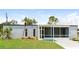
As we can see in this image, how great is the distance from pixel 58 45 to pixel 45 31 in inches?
26.3

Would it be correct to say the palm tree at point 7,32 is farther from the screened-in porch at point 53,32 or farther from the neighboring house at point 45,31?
the screened-in porch at point 53,32

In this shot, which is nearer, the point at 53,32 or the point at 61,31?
the point at 53,32

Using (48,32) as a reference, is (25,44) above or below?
below

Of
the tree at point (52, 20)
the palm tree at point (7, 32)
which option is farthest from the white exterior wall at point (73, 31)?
the palm tree at point (7, 32)

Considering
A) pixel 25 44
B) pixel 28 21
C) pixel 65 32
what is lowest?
pixel 25 44

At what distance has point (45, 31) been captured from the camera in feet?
31.7

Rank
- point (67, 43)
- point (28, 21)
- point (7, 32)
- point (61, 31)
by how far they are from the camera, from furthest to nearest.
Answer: point (61, 31)
point (67, 43)
point (28, 21)
point (7, 32)

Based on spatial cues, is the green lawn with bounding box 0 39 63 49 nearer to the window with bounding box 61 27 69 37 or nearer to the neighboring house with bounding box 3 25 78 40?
the neighboring house with bounding box 3 25 78 40

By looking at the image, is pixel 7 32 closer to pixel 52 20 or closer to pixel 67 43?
pixel 52 20

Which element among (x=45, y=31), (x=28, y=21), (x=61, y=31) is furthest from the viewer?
(x=61, y=31)

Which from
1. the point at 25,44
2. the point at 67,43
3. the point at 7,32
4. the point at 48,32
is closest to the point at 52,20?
the point at 48,32

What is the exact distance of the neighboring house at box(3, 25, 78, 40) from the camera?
921cm

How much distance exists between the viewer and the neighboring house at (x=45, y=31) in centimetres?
921
